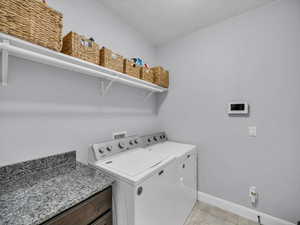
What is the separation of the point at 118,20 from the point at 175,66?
1.08 metres

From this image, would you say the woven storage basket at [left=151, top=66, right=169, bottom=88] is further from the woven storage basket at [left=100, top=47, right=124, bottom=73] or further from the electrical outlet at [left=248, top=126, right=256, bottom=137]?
the electrical outlet at [left=248, top=126, right=256, bottom=137]

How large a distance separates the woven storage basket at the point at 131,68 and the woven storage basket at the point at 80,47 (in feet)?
1.18

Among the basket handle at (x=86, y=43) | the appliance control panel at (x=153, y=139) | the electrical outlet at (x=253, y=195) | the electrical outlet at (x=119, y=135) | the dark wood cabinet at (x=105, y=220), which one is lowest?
the electrical outlet at (x=253, y=195)

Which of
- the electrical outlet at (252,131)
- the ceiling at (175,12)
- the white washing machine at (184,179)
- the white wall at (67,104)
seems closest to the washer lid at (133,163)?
the white washing machine at (184,179)

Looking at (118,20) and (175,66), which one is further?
(175,66)

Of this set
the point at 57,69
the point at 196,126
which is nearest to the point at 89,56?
the point at 57,69

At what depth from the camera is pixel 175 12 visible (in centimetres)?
169

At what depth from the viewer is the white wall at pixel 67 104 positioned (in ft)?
3.16

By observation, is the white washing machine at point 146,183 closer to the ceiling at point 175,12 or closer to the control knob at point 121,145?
the control knob at point 121,145

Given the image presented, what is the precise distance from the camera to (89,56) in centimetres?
118

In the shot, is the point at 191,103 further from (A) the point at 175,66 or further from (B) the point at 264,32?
(B) the point at 264,32

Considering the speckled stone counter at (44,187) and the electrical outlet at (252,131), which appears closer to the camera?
the speckled stone counter at (44,187)

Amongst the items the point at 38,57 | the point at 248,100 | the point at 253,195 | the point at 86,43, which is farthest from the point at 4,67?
the point at 253,195

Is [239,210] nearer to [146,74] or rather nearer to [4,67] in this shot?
[146,74]
